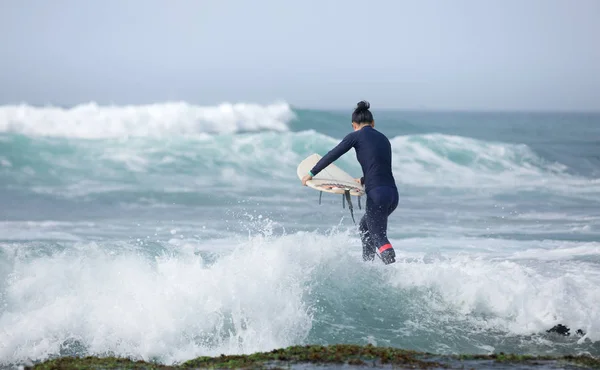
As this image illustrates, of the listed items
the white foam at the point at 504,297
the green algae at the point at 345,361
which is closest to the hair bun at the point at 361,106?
the white foam at the point at 504,297

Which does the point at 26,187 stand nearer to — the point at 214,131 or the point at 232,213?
the point at 232,213

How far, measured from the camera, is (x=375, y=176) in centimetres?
741

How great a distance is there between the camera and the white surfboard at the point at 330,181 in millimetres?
7719

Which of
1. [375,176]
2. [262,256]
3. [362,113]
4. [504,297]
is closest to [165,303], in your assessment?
[262,256]

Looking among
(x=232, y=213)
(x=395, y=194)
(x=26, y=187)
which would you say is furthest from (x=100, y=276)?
(x=26, y=187)

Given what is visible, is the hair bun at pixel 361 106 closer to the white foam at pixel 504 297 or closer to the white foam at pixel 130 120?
the white foam at pixel 504 297

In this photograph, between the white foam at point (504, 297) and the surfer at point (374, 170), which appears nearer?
the white foam at point (504, 297)

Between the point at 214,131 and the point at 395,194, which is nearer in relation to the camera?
the point at 395,194

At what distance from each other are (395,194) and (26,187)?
15.6 meters

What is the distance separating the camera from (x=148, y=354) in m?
6.28

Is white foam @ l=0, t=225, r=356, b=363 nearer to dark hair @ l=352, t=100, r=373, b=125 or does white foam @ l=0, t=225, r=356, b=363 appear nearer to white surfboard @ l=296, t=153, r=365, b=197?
white surfboard @ l=296, t=153, r=365, b=197

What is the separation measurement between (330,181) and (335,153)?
19.7 inches

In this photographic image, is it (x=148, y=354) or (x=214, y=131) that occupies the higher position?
(x=214, y=131)

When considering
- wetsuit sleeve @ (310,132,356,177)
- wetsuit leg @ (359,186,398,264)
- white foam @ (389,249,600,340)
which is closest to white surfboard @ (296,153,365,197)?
wetsuit sleeve @ (310,132,356,177)
